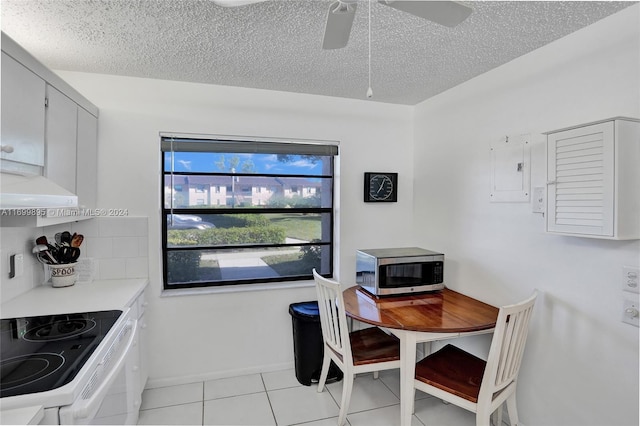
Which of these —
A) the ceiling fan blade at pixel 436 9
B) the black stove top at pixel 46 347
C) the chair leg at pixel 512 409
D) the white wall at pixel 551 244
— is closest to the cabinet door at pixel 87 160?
the black stove top at pixel 46 347

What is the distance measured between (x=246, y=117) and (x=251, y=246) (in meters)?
1.10

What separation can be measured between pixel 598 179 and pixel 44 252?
121 inches

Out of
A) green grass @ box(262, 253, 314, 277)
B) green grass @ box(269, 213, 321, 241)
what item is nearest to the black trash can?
green grass @ box(262, 253, 314, 277)

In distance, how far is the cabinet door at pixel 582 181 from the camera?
148cm

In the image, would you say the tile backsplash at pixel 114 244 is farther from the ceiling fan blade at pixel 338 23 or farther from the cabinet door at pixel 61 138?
the ceiling fan blade at pixel 338 23

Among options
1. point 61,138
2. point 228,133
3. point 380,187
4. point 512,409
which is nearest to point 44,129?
point 61,138

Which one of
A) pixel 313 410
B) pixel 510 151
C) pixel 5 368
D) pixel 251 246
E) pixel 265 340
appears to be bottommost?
pixel 313 410

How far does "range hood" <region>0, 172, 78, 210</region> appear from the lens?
122 cm

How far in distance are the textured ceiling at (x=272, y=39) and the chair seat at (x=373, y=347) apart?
1930 millimetres

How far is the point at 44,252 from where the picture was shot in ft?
6.76

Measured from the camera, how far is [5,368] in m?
1.19

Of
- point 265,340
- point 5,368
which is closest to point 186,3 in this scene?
point 5,368

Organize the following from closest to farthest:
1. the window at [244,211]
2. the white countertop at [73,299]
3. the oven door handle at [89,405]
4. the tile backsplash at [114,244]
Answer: the oven door handle at [89,405]
the white countertop at [73,299]
the tile backsplash at [114,244]
the window at [244,211]

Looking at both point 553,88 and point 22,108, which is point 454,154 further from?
point 22,108
